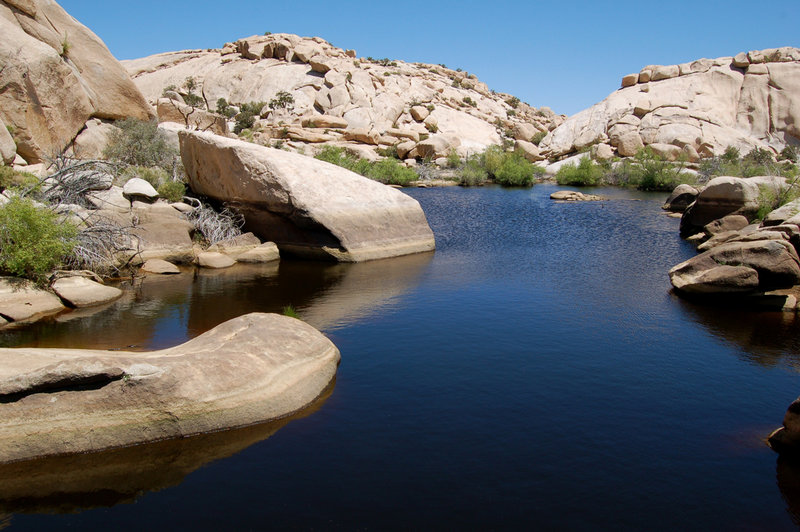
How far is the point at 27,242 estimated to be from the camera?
1327cm

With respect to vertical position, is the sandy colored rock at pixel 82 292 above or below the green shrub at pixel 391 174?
below

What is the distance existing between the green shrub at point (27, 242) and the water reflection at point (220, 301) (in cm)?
138

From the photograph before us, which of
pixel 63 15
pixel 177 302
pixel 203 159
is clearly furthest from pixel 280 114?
pixel 177 302

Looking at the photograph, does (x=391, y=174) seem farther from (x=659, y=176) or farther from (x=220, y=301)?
(x=220, y=301)

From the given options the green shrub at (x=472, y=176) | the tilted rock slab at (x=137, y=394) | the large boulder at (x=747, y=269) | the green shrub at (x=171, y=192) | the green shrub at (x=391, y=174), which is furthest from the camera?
the green shrub at (x=472, y=176)

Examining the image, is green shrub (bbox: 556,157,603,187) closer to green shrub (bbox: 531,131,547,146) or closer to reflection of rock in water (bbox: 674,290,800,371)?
green shrub (bbox: 531,131,547,146)

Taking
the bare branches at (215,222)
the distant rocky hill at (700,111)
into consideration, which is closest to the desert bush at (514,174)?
the distant rocky hill at (700,111)

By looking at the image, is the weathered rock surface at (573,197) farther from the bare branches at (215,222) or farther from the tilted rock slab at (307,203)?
the bare branches at (215,222)

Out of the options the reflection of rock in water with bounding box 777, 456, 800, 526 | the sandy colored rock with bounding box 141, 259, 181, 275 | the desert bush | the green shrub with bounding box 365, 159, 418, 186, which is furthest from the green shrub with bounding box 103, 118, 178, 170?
the desert bush

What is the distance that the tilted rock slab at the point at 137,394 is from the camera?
7172 mm

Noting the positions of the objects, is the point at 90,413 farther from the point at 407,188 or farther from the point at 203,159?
the point at 407,188

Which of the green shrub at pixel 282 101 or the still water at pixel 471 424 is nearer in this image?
the still water at pixel 471 424

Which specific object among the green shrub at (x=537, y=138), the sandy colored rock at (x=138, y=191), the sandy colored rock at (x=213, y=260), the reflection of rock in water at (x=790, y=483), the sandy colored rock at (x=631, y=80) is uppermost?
the sandy colored rock at (x=631, y=80)

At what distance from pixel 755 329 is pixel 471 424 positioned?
8.18m
